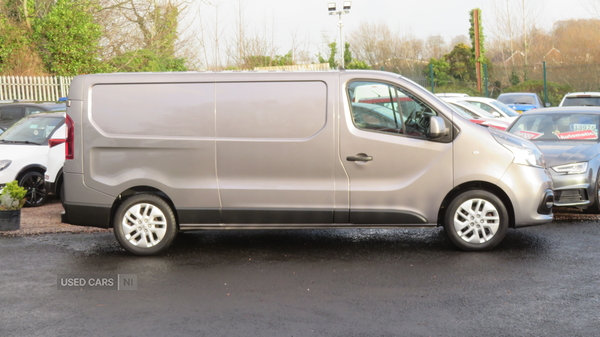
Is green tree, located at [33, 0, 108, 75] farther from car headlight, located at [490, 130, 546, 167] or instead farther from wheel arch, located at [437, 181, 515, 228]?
car headlight, located at [490, 130, 546, 167]

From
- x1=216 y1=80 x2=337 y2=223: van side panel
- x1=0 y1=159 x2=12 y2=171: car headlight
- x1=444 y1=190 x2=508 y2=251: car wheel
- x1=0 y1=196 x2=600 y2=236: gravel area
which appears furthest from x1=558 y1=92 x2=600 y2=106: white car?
x1=0 y1=159 x2=12 y2=171: car headlight

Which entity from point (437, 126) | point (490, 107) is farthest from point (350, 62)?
point (437, 126)

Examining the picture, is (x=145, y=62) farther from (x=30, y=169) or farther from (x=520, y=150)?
(x=520, y=150)

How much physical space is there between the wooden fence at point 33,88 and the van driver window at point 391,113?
765 inches

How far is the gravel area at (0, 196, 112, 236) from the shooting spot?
343 inches

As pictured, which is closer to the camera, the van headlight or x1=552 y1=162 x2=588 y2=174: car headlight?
the van headlight

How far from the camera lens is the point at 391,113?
6906mm

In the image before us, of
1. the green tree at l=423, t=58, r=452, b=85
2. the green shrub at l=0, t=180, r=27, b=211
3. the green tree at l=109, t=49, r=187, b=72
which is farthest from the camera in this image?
the green tree at l=423, t=58, r=452, b=85

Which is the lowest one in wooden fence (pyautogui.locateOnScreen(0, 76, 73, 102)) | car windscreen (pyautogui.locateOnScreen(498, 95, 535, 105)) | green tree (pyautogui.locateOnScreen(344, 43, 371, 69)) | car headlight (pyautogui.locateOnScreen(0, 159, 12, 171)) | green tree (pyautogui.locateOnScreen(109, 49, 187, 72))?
car headlight (pyautogui.locateOnScreen(0, 159, 12, 171))

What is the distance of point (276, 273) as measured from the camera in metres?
6.29

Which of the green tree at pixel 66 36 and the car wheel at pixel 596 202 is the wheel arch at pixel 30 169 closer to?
the car wheel at pixel 596 202

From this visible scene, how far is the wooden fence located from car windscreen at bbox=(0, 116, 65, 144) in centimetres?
1262

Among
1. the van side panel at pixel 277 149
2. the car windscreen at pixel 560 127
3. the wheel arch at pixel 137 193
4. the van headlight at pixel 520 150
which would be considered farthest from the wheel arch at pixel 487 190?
the car windscreen at pixel 560 127

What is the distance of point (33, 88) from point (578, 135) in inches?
828
